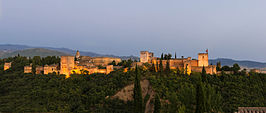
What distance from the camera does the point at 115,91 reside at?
39.0 meters

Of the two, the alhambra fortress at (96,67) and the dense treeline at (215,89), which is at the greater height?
the alhambra fortress at (96,67)

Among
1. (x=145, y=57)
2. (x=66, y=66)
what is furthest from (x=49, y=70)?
(x=145, y=57)

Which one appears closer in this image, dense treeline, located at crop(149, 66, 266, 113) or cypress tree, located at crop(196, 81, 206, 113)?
cypress tree, located at crop(196, 81, 206, 113)

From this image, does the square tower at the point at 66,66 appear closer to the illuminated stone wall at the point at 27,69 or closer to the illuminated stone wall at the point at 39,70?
the illuminated stone wall at the point at 39,70

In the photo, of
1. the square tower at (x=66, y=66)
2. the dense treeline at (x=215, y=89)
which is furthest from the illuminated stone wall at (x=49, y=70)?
the dense treeline at (x=215, y=89)

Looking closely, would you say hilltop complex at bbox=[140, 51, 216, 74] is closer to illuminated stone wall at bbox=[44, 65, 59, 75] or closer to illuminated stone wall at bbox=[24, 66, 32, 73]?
illuminated stone wall at bbox=[44, 65, 59, 75]

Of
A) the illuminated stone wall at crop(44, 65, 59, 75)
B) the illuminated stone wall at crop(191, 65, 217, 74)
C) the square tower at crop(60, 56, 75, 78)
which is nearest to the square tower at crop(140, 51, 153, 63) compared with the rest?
the illuminated stone wall at crop(191, 65, 217, 74)

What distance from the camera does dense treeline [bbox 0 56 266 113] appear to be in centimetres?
3334

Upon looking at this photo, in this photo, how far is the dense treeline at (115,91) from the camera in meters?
33.3

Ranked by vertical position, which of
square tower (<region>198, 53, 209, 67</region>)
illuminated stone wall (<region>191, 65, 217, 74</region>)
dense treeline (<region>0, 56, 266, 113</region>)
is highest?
square tower (<region>198, 53, 209, 67</region>)

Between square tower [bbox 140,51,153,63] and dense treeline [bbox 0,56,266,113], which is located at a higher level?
square tower [bbox 140,51,153,63]

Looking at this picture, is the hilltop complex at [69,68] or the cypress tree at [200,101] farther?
the hilltop complex at [69,68]

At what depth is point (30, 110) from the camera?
31797 millimetres

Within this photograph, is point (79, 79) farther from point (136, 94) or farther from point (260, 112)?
point (260, 112)
